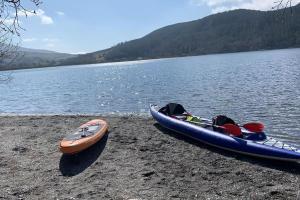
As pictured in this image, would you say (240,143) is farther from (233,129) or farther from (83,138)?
(83,138)

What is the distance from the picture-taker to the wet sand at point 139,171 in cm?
955

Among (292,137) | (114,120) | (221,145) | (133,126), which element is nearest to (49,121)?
(114,120)

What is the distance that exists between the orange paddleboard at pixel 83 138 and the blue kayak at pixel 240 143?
10.2 feet

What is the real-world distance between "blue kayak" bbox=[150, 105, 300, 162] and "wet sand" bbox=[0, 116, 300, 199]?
0.23m

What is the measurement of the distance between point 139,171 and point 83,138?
10.7 ft

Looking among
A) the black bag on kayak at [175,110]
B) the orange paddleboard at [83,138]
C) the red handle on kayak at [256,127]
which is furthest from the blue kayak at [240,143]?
the orange paddleboard at [83,138]

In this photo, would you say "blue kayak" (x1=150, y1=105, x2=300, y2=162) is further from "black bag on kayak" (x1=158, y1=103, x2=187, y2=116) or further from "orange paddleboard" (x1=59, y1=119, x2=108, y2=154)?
"orange paddleboard" (x1=59, y1=119, x2=108, y2=154)

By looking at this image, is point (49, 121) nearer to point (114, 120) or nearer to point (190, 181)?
point (114, 120)

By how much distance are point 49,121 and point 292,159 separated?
13920 millimetres

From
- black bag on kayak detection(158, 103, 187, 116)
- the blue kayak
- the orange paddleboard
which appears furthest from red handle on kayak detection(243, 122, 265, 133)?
the orange paddleboard

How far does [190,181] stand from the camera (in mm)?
10180

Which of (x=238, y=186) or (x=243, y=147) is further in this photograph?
(x=243, y=147)

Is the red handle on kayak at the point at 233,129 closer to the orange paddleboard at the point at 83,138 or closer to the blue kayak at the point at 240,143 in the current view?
the blue kayak at the point at 240,143

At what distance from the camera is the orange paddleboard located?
12.7m
